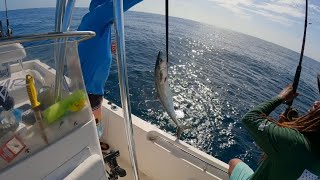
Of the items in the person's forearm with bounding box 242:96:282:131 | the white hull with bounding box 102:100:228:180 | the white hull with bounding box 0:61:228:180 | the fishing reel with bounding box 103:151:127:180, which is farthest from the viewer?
the white hull with bounding box 102:100:228:180

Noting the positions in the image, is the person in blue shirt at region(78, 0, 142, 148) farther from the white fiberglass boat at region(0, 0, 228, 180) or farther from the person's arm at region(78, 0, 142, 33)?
the white fiberglass boat at region(0, 0, 228, 180)

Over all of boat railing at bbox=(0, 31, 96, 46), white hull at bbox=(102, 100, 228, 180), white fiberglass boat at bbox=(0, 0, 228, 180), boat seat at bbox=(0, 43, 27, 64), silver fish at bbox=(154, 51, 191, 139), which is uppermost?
boat railing at bbox=(0, 31, 96, 46)

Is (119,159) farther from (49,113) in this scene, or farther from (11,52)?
(11,52)

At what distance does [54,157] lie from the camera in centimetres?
142

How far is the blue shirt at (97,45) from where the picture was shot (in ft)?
7.77

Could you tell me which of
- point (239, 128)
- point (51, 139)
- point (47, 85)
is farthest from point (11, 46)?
point (239, 128)

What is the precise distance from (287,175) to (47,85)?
1.62m

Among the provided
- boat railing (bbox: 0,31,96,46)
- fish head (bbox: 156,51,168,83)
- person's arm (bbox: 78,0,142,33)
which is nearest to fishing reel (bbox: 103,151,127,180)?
fish head (bbox: 156,51,168,83)

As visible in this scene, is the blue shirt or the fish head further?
the fish head

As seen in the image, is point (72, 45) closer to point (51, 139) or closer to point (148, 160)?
point (51, 139)

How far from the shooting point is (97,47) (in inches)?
101

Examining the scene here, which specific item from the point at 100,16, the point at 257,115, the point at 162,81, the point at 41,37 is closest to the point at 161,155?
the point at 162,81

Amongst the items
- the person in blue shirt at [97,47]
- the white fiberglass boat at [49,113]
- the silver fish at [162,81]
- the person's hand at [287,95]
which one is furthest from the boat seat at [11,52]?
the person's hand at [287,95]

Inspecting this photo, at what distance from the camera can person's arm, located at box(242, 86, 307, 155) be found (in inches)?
69.6
